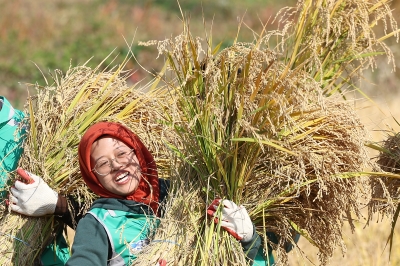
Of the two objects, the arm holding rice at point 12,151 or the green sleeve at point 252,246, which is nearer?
the green sleeve at point 252,246

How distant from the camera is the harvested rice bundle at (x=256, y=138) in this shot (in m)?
1.98

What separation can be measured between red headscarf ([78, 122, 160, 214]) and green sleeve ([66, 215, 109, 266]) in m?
0.15

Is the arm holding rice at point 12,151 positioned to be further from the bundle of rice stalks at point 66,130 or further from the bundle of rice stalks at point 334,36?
the bundle of rice stalks at point 334,36

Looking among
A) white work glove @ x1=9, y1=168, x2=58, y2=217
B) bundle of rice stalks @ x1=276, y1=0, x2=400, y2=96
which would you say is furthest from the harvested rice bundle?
white work glove @ x1=9, y1=168, x2=58, y2=217

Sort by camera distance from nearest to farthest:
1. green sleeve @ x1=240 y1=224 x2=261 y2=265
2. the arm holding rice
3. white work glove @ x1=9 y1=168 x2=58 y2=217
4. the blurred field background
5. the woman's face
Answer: green sleeve @ x1=240 y1=224 x2=261 y2=265, the woman's face, white work glove @ x1=9 y1=168 x2=58 y2=217, the arm holding rice, the blurred field background

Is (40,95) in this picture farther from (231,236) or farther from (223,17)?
(223,17)

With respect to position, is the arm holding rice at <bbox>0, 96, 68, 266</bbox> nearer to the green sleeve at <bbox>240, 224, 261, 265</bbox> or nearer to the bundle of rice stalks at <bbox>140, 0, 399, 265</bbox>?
the bundle of rice stalks at <bbox>140, 0, 399, 265</bbox>

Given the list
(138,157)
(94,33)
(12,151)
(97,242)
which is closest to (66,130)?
(12,151)

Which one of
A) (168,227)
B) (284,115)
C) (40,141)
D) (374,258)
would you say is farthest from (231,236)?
(374,258)

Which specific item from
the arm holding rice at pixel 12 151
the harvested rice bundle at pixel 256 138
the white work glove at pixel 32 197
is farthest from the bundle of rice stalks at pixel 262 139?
the arm holding rice at pixel 12 151

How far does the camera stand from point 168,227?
2.14 metres

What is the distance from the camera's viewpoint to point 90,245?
6.88ft

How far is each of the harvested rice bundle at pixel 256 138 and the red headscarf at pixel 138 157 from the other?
0.17 metres

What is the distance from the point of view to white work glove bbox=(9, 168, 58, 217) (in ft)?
7.89
